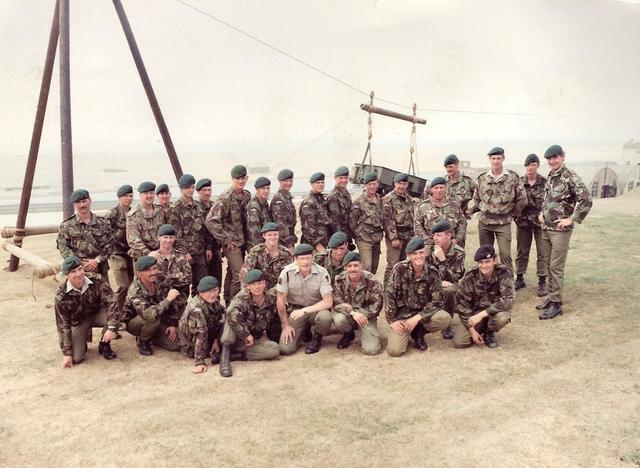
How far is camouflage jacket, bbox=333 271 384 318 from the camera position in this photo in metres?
5.22

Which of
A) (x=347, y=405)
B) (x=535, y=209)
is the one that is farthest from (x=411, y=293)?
(x=535, y=209)

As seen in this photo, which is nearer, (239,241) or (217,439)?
(217,439)

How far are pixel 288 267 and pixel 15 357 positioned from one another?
296cm

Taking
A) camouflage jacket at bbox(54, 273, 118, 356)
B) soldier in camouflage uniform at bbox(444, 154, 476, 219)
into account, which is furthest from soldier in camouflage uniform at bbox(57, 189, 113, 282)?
soldier in camouflage uniform at bbox(444, 154, 476, 219)

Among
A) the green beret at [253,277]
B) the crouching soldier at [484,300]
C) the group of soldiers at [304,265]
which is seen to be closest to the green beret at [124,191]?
the group of soldiers at [304,265]

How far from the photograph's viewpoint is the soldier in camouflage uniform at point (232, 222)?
6.14 m

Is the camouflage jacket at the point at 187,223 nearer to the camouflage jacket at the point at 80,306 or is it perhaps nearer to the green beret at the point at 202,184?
the green beret at the point at 202,184

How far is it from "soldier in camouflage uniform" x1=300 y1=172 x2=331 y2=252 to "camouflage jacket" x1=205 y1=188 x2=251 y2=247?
0.76m

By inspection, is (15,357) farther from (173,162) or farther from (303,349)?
(173,162)

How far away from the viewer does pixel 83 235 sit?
584 cm

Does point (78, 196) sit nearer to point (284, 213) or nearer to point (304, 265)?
point (284, 213)

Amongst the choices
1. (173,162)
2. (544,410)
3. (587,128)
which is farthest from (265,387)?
(587,128)

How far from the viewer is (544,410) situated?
3803 millimetres

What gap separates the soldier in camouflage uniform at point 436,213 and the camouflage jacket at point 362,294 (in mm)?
1206
